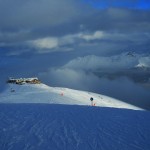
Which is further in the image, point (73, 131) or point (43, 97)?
point (43, 97)

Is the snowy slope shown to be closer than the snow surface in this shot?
No

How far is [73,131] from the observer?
24891 mm

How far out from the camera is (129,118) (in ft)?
101

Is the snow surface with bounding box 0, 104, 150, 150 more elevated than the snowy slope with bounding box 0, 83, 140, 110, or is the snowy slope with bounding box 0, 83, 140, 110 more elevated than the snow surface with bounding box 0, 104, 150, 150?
the snowy slope with bounding box 0, 83, 140, 110

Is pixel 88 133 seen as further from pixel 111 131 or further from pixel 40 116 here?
pixel 40 116

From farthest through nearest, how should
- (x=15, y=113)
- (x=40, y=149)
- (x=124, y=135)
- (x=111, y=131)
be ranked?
(x=15, y=113), (x=111, y=131), (x=124, y=135), (x=40, y=149)

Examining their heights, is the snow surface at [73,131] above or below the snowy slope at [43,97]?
below

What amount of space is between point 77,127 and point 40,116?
6705 millimetres

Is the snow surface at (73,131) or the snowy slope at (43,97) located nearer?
the snow surface at (73,131)

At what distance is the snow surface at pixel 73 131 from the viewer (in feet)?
68.3

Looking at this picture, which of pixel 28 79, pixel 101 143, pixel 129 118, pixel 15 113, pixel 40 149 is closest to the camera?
pixel 40 149

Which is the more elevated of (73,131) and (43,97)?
(43,97)

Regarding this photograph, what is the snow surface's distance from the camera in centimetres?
2083

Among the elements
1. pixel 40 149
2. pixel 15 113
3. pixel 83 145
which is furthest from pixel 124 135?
pixel 15 113
